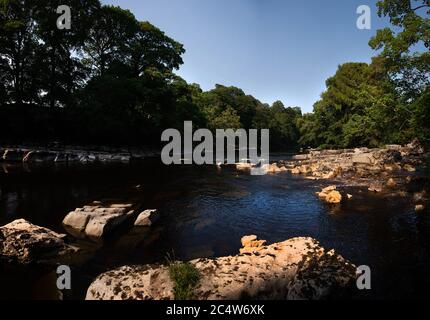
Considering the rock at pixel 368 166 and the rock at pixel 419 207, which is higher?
the rock at pixel 368 166

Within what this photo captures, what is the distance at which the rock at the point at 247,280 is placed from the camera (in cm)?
622

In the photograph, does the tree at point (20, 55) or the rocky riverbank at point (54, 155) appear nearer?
the rocky riverbank at point (54, 155)

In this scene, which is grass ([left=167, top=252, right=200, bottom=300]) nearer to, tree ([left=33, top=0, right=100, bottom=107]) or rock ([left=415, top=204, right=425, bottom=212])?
rock ([left=415, top=204, right=425, bottom=212])

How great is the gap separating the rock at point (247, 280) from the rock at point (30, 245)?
12.4 ft

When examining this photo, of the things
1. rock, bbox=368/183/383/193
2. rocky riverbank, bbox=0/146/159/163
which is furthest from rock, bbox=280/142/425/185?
rocky riverbank, bbox=0/146/159/163

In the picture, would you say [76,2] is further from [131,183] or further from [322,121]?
[322,121]

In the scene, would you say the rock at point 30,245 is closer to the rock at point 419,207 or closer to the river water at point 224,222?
the river water at point 224,222

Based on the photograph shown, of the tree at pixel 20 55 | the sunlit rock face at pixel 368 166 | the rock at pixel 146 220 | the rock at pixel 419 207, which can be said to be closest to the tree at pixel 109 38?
the tree at pixel 20 55

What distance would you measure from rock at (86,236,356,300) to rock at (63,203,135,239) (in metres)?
4.78

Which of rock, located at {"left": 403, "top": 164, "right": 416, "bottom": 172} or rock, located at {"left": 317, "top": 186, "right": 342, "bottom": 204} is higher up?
rock, located at {"left": 403, "top": 164, "right": 416, "bottom": 172}

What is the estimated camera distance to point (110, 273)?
268 inches

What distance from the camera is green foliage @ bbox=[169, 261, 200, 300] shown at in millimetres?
6043

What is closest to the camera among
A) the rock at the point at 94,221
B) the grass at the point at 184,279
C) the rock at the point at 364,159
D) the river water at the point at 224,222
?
the grass at the point at 184,279
